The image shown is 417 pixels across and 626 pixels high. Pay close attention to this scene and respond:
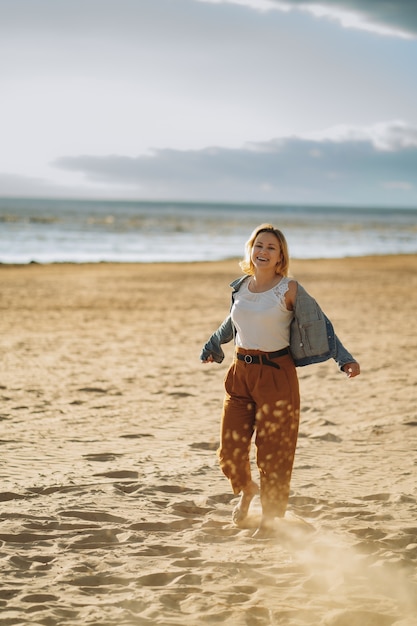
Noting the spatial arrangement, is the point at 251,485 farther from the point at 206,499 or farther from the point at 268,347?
the point at 268,347

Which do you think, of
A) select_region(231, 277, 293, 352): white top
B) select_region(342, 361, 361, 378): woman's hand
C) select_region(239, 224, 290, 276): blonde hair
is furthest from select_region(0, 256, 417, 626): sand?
select_region(239, 224, 290, 276): blonde hair

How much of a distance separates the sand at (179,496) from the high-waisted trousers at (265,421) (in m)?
0.31

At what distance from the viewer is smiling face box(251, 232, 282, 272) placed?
164 inches

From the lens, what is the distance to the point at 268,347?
416 cm

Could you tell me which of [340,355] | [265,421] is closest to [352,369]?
[340,355]

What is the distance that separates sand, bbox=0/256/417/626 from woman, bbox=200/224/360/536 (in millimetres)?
440

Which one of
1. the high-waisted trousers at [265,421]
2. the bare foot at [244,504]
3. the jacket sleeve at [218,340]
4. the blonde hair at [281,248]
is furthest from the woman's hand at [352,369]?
the bare foot at [244,504]

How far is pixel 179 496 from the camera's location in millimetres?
4824

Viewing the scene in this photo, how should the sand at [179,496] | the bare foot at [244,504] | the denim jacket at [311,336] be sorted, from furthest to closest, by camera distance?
the bare foot at [244,504]
the denim jacket at [311,336]
the sand at [179,496]

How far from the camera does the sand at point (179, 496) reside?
11.2 feet

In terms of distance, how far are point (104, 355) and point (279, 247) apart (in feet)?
19.5

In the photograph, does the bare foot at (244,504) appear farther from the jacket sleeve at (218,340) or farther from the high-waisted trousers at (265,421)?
the jacket sleeve at (218,340)

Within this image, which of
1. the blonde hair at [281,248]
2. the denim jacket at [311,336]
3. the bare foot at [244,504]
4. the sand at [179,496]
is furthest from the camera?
the bare foot at [244,504]

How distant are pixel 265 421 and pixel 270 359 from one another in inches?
14.0
